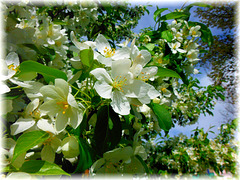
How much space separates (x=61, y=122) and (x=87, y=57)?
1.19ft

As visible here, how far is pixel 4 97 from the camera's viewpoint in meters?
0.93

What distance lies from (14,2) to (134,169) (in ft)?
5.66

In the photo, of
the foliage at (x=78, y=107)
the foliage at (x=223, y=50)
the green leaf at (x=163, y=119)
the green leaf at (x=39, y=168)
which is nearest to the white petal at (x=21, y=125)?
the foliage at (x=78, y=107)

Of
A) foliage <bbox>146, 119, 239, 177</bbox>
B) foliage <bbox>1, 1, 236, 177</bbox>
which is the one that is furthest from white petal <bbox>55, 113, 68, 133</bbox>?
foliage <bbox>146, 119, 239, 177</bbox>

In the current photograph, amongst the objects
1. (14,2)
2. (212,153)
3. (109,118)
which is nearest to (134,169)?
(109,118)

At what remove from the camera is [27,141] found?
0.75m

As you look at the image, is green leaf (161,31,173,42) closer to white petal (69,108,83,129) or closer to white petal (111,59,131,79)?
white petal (111,59,131,79)

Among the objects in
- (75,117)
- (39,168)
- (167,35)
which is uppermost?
(167,35)

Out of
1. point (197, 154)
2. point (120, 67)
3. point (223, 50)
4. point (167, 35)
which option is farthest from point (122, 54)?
point (223, 50)

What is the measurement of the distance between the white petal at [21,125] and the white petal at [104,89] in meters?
0.42

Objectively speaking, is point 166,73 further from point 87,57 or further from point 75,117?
point 75,117

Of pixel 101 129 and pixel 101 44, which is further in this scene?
pixel 101 44

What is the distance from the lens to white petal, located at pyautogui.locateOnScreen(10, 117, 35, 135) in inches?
34.8

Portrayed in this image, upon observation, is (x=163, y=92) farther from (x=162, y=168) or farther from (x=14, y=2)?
(x=162, y=168)
